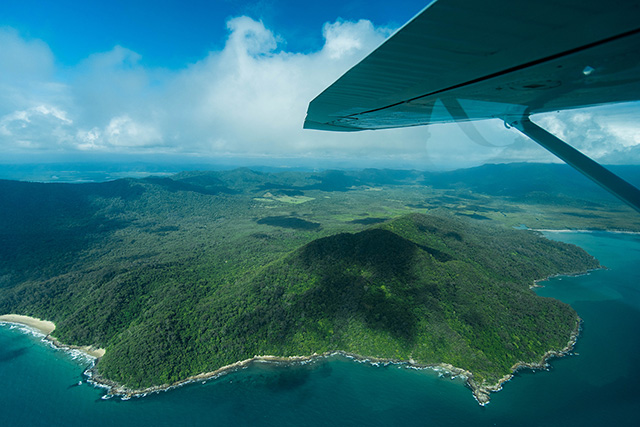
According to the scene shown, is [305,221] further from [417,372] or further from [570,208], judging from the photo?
[570,208]

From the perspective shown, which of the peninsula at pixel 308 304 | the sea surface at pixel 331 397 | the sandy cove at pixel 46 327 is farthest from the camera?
the sandy cove at pixel 46 327

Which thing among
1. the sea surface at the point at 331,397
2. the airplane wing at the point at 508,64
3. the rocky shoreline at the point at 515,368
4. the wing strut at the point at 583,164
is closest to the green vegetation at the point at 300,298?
the rocky shoreline at the point at 515,368

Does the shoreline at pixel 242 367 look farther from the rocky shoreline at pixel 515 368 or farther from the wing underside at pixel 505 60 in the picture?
the wing underside at pixel 505 60

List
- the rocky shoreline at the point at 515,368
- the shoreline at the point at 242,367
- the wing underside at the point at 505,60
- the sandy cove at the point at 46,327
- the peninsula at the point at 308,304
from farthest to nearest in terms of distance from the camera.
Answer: the sandy cove at the point at 46,327 → the peninsula at the point at 308,304 → the shoreline at the point at 242,367 → the rocky shoreline at the point at 515,368 → the wing underside at the point at 505,60

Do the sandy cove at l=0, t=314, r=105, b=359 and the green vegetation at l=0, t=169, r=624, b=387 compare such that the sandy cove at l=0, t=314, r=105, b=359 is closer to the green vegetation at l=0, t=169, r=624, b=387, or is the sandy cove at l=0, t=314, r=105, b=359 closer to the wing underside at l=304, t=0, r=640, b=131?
the green vegetation at l=0, t=169, r=624, b=387

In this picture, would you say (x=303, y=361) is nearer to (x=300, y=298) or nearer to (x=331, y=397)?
(x=331, y=397)

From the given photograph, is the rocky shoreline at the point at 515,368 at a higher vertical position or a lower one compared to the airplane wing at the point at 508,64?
lower

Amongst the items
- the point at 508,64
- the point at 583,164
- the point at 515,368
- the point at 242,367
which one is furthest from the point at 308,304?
the point at 508,64

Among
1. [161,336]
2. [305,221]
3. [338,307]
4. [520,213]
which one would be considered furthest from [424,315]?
[520,213]
